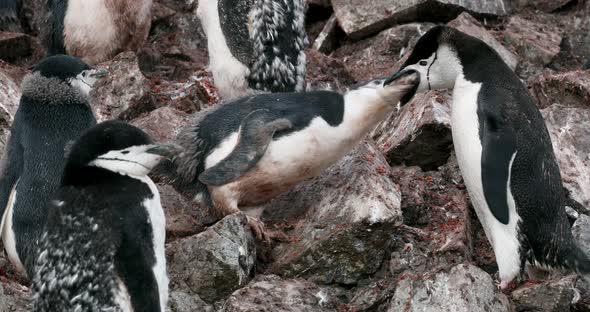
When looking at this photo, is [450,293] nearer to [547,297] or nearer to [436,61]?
[547,297]

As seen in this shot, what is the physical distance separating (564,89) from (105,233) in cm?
423

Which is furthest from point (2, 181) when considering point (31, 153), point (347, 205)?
point (347, 205)

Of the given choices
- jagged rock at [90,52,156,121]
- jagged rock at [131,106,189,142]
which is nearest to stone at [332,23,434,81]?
jagged rock at [90,52,156,121]

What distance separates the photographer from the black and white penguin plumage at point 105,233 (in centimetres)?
605

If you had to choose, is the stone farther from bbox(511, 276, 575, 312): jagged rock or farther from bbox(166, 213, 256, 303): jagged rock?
bbox(511, 276, 575, 312): jagged rock

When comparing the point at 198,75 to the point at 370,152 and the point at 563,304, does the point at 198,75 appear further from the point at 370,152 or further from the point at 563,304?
the point at 563,304

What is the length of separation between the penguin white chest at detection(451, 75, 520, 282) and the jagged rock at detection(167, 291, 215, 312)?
1580mm

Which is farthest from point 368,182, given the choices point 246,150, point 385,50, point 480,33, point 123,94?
point 385,50

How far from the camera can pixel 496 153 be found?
7.53m

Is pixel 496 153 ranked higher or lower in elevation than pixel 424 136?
higher

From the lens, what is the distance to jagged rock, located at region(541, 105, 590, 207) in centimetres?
834

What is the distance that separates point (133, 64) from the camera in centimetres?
957

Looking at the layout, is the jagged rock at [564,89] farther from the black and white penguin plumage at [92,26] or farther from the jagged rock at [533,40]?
the black and white penguin plumage at [92,26]

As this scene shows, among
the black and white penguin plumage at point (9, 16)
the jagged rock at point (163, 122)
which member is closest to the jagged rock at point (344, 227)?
the jagged rock at point (163, 122)
